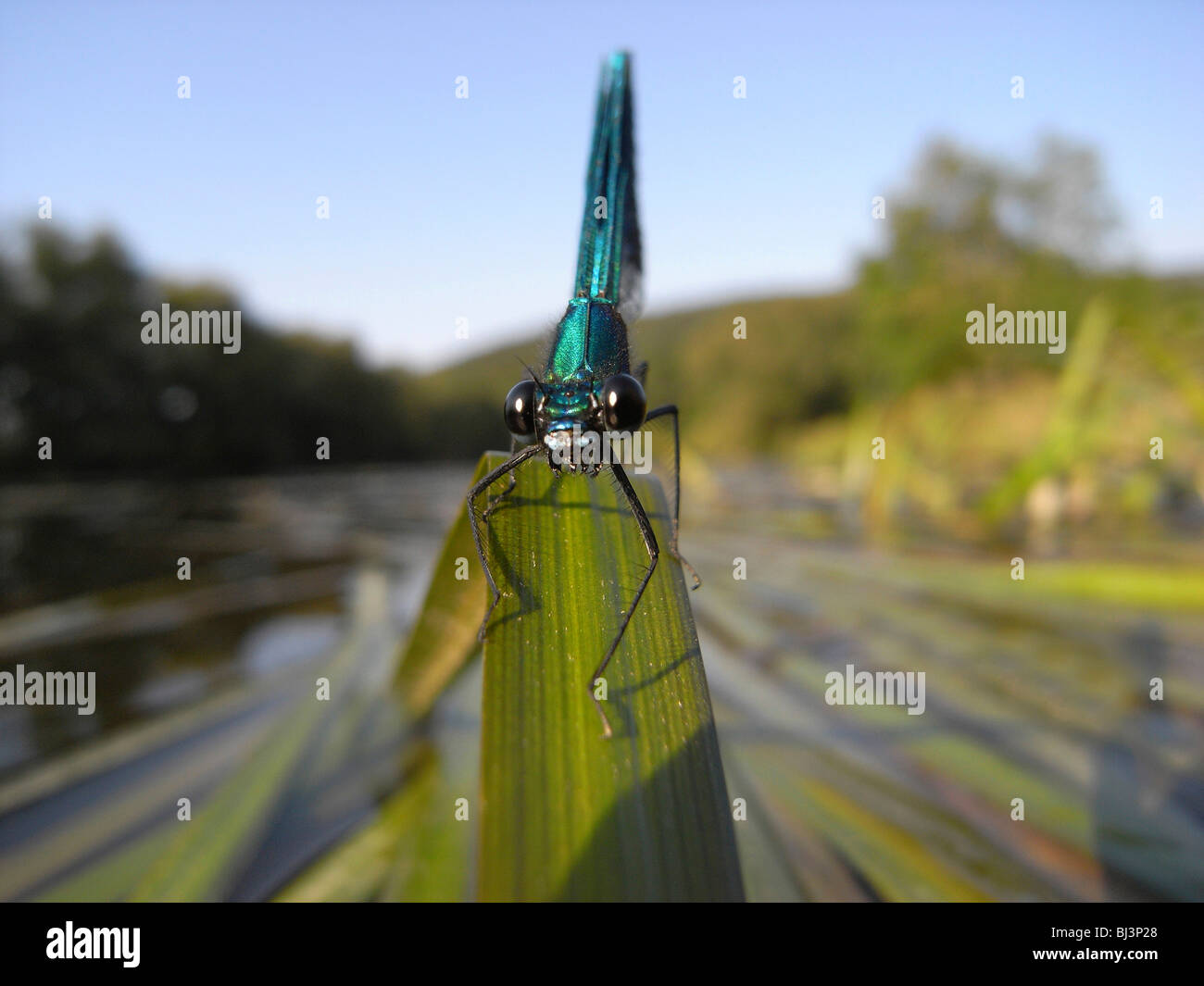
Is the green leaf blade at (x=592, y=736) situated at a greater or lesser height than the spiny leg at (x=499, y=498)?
lesser

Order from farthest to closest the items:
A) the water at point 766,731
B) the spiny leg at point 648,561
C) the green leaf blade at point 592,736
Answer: the water at point 766,731, the spiny leg at point 648,561, the green leaf blade at point 592,736

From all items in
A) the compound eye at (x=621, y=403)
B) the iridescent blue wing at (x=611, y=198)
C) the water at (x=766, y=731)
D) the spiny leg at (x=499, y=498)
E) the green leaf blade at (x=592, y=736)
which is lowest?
the water at (x=766, y=731)

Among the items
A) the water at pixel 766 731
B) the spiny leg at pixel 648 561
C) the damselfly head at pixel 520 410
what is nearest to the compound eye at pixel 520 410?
the damselfly head at pixel 520 410

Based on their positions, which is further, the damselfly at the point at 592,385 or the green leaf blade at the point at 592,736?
the damselfly at the point at 592,385

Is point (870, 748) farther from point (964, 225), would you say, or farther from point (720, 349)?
point (720, 349)

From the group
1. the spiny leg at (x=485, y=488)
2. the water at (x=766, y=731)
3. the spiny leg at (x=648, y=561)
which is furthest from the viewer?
the water at (x=766, y=731)

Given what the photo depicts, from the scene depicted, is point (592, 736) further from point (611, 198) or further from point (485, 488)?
point (611, 198)

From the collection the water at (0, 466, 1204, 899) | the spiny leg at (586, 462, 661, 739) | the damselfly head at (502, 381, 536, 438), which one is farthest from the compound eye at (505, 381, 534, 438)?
the water at (0, 466, 1204, 899)

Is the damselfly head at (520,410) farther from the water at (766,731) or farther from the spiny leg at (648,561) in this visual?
the water at (766,731)
